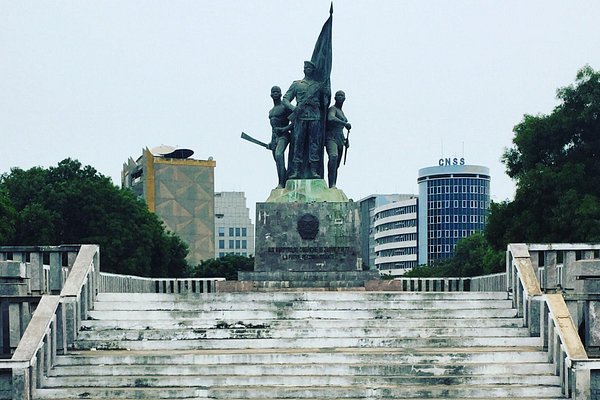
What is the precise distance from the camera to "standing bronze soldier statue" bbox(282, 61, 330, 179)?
33.0 metres

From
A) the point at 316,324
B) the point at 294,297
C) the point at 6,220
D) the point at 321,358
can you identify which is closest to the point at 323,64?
the point at 294,297

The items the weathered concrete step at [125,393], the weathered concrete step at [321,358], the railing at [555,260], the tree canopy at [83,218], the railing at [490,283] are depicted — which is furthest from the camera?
the tree canopy at [83,218]

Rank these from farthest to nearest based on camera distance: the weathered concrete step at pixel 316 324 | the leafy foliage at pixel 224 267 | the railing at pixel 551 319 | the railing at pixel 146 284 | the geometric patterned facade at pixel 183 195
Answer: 1. the geometric patterned facade at pixel 183 195
2. the leafy foliage at pixel 224 267
3. the railing at pixel 146 284
4. the weathered concrete step at pixel 316 324
5. the railing at pixel 551 319

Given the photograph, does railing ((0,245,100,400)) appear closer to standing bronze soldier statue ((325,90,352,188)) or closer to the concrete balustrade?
the concrete balustrade

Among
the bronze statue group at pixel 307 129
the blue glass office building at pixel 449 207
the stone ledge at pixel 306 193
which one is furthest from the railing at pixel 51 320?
the blue glass office building at pixel 449 207

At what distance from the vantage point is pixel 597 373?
19.5m

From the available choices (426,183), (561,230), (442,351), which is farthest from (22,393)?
(426,183)

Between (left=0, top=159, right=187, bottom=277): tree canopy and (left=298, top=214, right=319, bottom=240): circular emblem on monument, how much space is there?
71.7 ft

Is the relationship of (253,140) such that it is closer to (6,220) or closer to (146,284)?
(146,284)

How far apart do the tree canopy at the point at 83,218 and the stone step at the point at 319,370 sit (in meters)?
30.9

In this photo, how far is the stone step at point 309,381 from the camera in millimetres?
20062

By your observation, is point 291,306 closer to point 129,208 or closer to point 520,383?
point 520,383

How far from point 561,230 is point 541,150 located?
3882 mm

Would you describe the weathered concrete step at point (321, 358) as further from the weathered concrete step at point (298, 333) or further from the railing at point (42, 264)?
the railing at point (42, 264)
